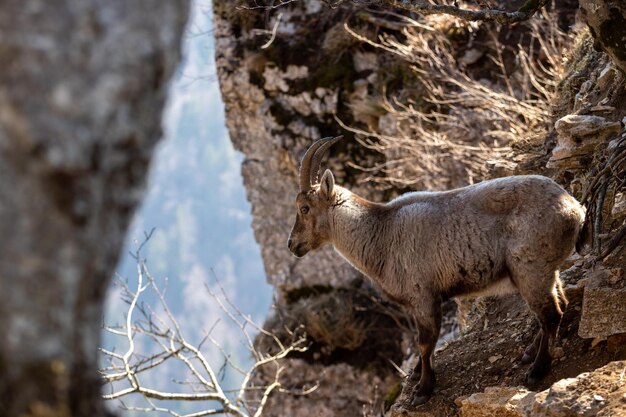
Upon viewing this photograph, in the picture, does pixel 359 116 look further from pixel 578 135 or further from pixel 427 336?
pixel 427 336

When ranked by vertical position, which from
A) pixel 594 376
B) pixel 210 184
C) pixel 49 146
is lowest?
pixel 594 376

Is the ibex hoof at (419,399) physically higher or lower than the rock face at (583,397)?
higher

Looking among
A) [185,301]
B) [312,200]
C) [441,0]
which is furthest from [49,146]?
Result: [185,301]

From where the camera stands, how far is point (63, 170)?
1910mm

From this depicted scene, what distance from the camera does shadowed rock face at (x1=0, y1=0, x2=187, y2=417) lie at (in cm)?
188

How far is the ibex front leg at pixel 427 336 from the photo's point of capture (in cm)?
601

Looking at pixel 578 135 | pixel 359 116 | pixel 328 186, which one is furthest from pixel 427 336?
pixel 359 116

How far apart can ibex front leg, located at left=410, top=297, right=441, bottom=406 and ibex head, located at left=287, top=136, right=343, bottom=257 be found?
4.04ft

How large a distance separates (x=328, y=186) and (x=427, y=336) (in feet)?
5.10

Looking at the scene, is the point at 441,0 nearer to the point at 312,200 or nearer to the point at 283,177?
the point at 283,177

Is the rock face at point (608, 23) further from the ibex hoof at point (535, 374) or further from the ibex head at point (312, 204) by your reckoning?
the ibex head at point (312, 204)

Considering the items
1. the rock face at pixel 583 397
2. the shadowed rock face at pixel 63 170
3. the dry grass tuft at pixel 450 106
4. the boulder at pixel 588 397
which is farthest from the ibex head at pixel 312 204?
the shadowed rock face at pixel 63 170

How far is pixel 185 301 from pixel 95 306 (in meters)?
75.5

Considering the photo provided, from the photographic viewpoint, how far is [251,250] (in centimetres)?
7788
